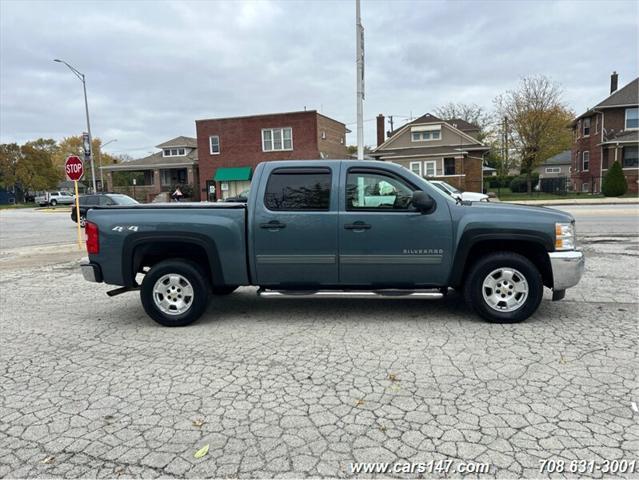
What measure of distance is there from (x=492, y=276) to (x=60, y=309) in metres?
5.83

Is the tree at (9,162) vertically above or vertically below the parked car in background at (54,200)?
above

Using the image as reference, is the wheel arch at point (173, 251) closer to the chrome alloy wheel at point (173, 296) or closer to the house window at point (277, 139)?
the chrome alloy wheel at point (173, 296)

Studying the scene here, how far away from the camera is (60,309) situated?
6.80 meters

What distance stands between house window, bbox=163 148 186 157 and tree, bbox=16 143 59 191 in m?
23.2

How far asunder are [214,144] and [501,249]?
125 feet

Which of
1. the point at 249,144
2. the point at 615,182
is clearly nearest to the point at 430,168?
the point at 615,182

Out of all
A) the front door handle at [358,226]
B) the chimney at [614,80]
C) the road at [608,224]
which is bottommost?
the road at [608,224]

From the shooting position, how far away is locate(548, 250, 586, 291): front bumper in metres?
5.24

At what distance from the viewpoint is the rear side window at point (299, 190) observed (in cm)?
555

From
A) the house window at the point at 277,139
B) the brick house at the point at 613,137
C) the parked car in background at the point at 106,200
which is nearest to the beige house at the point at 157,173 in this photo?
the house window at the point at 277,139

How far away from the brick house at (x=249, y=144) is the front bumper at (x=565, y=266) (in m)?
33.3

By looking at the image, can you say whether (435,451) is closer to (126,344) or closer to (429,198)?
(429,198)

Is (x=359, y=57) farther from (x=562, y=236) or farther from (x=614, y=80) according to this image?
(x=614, y=80)

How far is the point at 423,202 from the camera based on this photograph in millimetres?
5211
